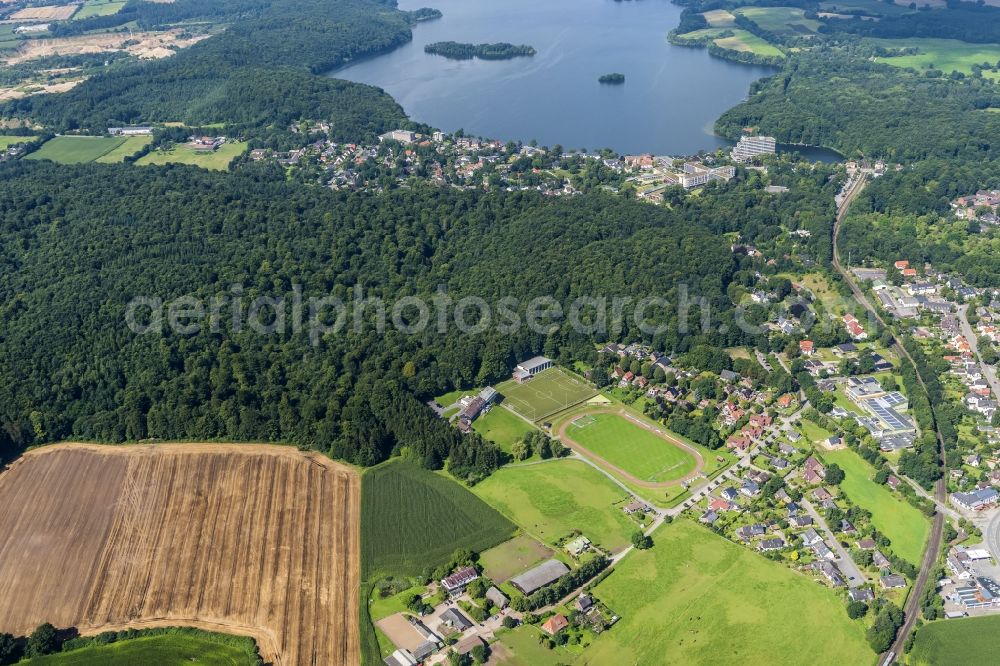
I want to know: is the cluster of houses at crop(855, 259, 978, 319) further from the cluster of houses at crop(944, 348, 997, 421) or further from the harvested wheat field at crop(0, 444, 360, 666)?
the harvested wheat field at crop(0, 444, 360, 666)

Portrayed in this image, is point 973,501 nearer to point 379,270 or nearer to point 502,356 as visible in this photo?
point 502,356

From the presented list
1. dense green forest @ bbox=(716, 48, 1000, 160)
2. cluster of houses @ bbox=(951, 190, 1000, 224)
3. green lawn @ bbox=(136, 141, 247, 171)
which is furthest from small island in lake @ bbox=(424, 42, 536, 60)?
cluster of houses @ bbox=(951, 190, 1000, 224)

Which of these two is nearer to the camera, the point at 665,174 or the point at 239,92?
the point at 665,174

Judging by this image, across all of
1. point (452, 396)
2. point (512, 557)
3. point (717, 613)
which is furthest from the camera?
point (452, 396)

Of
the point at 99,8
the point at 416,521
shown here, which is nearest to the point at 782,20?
the point at 99,8

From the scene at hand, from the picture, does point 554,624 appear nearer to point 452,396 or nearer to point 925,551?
point 925,551

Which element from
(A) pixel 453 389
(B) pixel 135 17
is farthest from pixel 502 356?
(B) pixel 135 17
